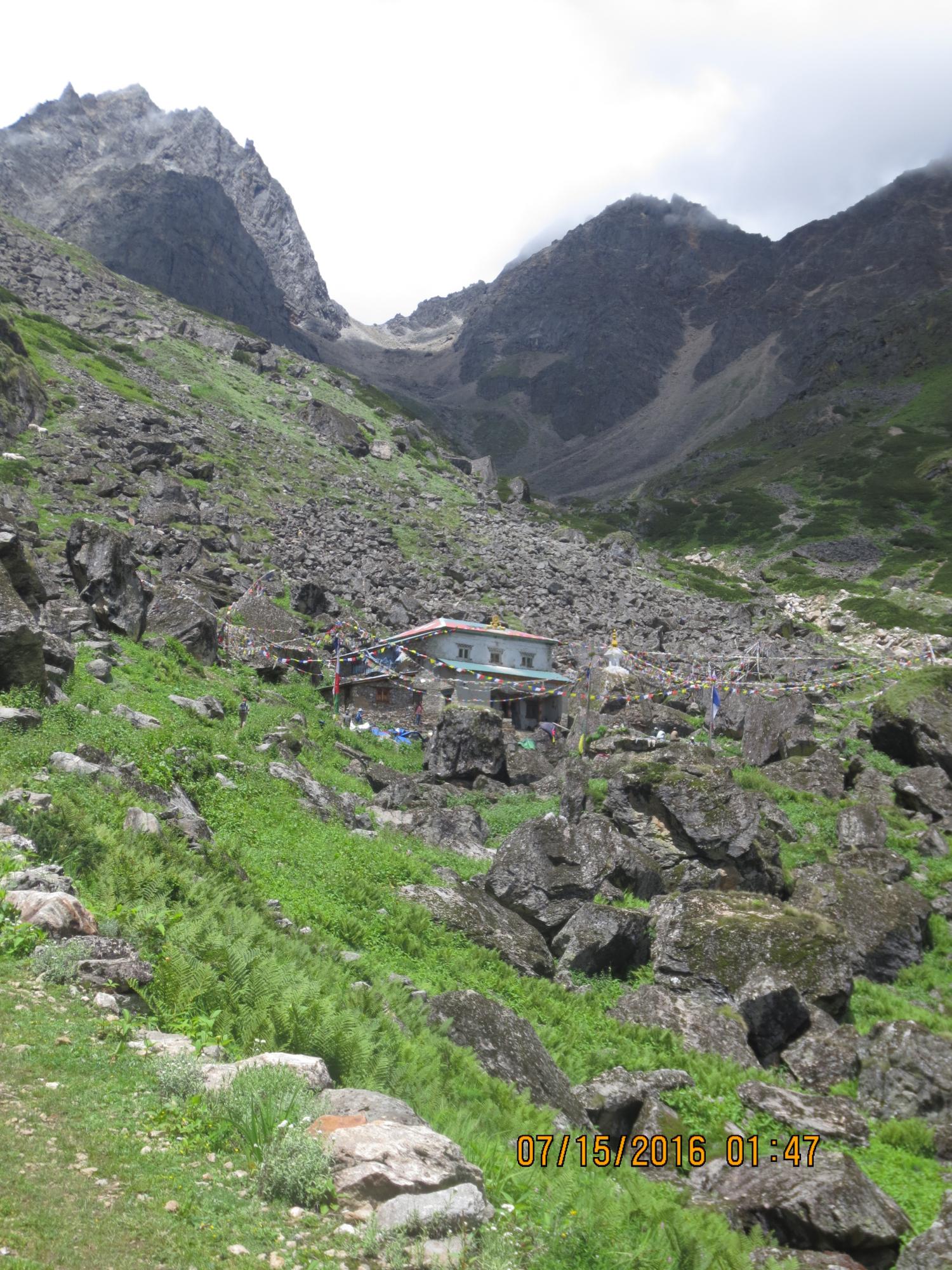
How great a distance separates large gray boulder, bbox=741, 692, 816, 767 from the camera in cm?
2955

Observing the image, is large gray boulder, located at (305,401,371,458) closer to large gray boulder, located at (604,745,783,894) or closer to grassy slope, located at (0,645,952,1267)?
large gray boulder, located at (604,745,783,894)

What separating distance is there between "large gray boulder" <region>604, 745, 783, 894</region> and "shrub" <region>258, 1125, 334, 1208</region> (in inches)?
563

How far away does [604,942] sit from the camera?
14.7m

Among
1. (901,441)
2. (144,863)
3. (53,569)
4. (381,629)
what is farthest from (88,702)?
(901,441)

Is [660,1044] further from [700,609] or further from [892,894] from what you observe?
[700,609]

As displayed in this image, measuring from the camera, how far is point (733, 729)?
35.3 metres

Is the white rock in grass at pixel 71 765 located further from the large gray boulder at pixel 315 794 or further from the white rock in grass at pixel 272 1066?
the white rock in grass at pixel 272 1066

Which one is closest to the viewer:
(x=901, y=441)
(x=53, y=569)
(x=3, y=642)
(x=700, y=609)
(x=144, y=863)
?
(x=144, y=863)

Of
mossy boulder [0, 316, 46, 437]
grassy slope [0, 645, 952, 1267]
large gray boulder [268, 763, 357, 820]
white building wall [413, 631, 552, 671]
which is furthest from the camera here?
mossy boulder [0, 316, 46, 437]

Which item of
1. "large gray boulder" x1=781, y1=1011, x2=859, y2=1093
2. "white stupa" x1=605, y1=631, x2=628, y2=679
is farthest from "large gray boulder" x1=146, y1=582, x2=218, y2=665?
"large gray boulder" x1=781, y1=1011, x2=859, y2=1093

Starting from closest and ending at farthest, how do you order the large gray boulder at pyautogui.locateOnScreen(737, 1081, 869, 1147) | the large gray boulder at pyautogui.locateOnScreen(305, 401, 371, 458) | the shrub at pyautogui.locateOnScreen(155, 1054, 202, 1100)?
1. the shrub at pyautogui.locateOnScreen(155, 1054, 202, 1100)
2. the large gray boulder at pyautogui.locateOnScreen(737, 1081, 869, 1147)
3. the large gray boulder at pyautogui.locateOnScreen(305, 401, 371, 458)

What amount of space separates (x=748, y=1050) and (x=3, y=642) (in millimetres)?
14031

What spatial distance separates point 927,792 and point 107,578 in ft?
87.3

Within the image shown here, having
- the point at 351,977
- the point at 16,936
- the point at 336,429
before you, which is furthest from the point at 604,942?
the point at 336,429
